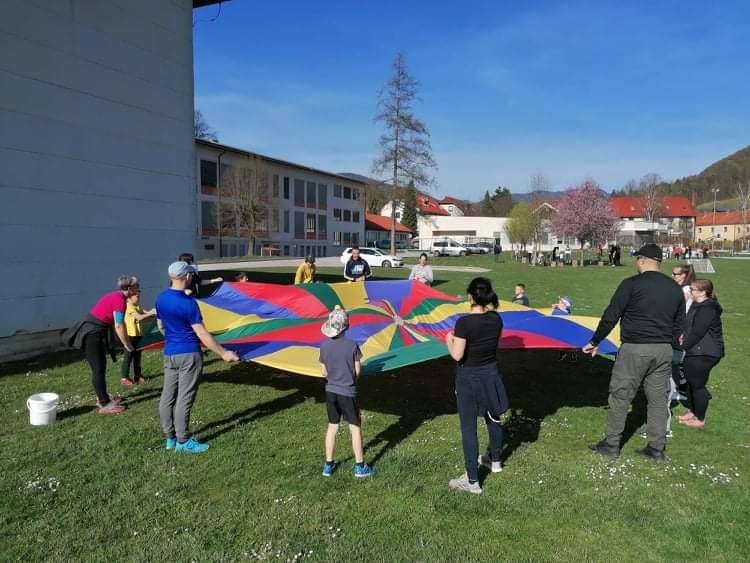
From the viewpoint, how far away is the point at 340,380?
4395mm

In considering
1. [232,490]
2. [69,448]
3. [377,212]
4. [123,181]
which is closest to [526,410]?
[232,490]

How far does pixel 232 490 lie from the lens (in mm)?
4207

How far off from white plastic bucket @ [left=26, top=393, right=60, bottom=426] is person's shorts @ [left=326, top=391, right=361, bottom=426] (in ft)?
10.9

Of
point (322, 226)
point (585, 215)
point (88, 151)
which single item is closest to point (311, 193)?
point (322, 226)

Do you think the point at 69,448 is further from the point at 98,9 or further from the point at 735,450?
the point at 98,9

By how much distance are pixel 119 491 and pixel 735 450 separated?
578 cm

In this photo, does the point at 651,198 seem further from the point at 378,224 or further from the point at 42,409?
the point at 42,409

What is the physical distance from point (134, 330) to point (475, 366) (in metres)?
4.77

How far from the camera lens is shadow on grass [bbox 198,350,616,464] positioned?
Result: 5.59m

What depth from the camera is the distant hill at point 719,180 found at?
109812 millimetres

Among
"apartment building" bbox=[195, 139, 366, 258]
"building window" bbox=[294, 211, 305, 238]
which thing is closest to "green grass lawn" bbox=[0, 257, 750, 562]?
"apartment building" bbox=[195, 139, 366, 258]

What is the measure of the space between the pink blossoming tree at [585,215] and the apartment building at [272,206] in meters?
22.3

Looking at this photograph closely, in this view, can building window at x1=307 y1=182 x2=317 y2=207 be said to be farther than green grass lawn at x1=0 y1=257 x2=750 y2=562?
Yes

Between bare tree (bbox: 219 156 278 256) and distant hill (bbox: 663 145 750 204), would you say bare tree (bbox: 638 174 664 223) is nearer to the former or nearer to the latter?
distant hill (bbox: 663 145 750 204)
